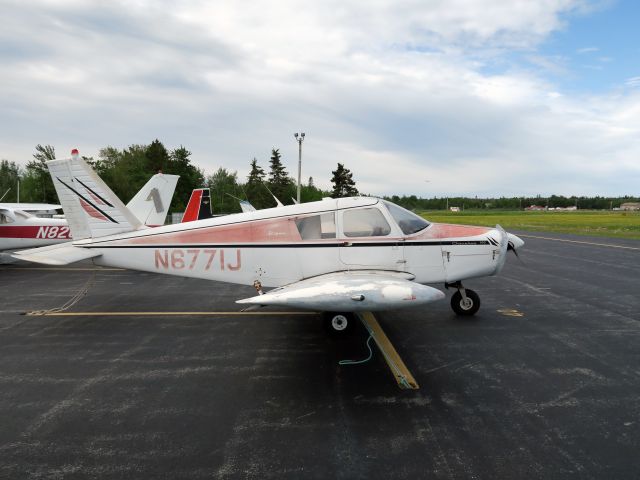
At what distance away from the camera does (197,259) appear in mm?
6832

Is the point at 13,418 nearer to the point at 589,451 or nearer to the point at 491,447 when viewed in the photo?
the point at 491,447

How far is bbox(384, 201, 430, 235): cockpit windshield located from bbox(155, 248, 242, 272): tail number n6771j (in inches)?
111

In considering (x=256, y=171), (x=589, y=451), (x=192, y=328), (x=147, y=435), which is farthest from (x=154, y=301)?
(x=256, y=171)

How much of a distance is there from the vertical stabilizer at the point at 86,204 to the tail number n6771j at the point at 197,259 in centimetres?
126

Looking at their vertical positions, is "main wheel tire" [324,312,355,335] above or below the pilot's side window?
below

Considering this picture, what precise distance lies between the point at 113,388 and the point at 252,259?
113 inches

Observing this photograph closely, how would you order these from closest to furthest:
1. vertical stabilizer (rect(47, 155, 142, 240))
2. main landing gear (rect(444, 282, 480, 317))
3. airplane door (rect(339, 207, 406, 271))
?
airplane door (rect(339, 207, 406, 271)) < vertical stabilizer (rect(47, 155, 142, 240)) < main landing gear (rect(444, 282, 480, 317))

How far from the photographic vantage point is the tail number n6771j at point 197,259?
6.75 m

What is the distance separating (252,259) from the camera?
6.72m

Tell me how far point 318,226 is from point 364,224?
80cm

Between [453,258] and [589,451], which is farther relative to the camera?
[453,258]

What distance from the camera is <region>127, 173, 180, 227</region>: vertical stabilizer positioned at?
1405cm

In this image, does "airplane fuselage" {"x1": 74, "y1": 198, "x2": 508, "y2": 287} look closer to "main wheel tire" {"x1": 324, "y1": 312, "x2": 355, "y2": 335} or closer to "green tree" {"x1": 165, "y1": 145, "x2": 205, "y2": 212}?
"main wheel tire" {"x1": 324, "y1": 312, "x2": 355, "y2": 335}

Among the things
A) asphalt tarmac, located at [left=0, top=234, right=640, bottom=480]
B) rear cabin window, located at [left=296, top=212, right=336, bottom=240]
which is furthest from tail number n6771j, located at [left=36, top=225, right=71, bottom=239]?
rear cabin window, located at [left=296, top=212, right=336, bottom=240]
